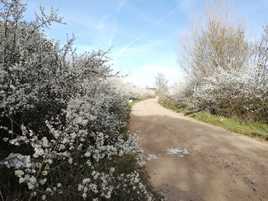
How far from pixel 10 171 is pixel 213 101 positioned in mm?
11556

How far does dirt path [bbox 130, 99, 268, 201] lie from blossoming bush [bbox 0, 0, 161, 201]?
0.94m

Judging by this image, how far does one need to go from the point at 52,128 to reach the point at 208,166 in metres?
4.00

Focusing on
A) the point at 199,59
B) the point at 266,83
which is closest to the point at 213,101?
the point at 266,83

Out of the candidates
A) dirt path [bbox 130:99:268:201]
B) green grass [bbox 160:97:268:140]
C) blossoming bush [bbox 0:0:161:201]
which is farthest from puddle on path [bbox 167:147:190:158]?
green grass [bbox 160:97:268:140]

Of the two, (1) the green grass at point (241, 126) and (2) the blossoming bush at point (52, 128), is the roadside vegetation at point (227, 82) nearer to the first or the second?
(1) the green grass at point (241, 126)

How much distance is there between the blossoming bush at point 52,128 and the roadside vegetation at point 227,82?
6.13 m

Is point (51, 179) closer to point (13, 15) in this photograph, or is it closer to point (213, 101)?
point (13, 15)

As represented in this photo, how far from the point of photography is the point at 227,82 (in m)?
12.5

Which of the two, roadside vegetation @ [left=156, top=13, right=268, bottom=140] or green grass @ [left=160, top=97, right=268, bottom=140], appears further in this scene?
roadside vegetation @ [left=156, top=13, right=268, bottom=140]

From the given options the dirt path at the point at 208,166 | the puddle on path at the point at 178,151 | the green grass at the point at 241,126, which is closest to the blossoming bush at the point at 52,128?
the dirt path at the point at 208,166

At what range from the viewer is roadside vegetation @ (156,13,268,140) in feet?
34.6

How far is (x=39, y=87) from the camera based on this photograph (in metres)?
3.41

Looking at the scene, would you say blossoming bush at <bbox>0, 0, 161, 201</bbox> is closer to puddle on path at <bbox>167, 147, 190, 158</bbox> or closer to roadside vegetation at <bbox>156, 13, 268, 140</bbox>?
puddle on path at <bbox>167, 147, 190, 158</bbox>

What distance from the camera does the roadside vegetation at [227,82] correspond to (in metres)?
10.5
